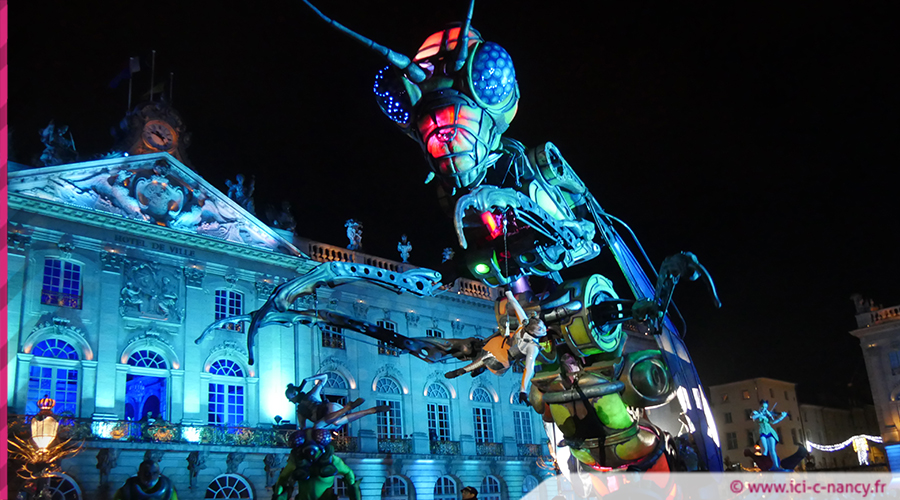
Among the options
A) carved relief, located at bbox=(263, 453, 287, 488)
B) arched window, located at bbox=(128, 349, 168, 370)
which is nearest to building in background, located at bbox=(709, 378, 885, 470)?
carved relief, located at bbox=(263, 453, 287, 488)

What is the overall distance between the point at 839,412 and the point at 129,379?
168 feet

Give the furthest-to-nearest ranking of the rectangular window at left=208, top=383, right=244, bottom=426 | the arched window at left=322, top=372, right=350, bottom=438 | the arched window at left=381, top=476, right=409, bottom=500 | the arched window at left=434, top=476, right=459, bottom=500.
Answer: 1. the arched window at left=434, top=476, right=459, bottom=500
2. the arched window at left=322, top=372, right=350, bottom=438
3. the arched window at left=381, top=476, right=409, bottom=500
4. the rectangular window at left=208, top=383, right=244, bottom=426

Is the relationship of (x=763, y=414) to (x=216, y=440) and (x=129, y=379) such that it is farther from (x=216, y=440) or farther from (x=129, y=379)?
(x=129, y=379)

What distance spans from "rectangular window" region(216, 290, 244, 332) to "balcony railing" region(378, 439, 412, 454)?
8.01m

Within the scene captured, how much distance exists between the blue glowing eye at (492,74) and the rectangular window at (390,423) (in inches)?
1051

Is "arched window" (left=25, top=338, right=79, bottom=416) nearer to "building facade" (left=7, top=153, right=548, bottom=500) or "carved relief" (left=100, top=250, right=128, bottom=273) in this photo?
"building facade" (left=7, top=153, right=548, bottom=500)

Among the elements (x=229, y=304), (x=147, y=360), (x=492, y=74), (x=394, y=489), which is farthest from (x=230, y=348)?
(x=492, y=74)

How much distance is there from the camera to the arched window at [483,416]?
3722cm

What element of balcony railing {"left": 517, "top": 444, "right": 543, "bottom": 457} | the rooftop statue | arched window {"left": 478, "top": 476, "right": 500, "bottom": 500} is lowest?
arched window {"left": 478, "top": 476, "right": 500, "bottom": 500}

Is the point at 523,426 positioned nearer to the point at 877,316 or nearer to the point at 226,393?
the point at 226,393

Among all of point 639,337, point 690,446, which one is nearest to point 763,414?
point 690,446

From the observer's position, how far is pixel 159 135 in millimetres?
30297

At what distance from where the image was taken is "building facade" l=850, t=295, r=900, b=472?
40.6 meters

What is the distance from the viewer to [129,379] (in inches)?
1154
